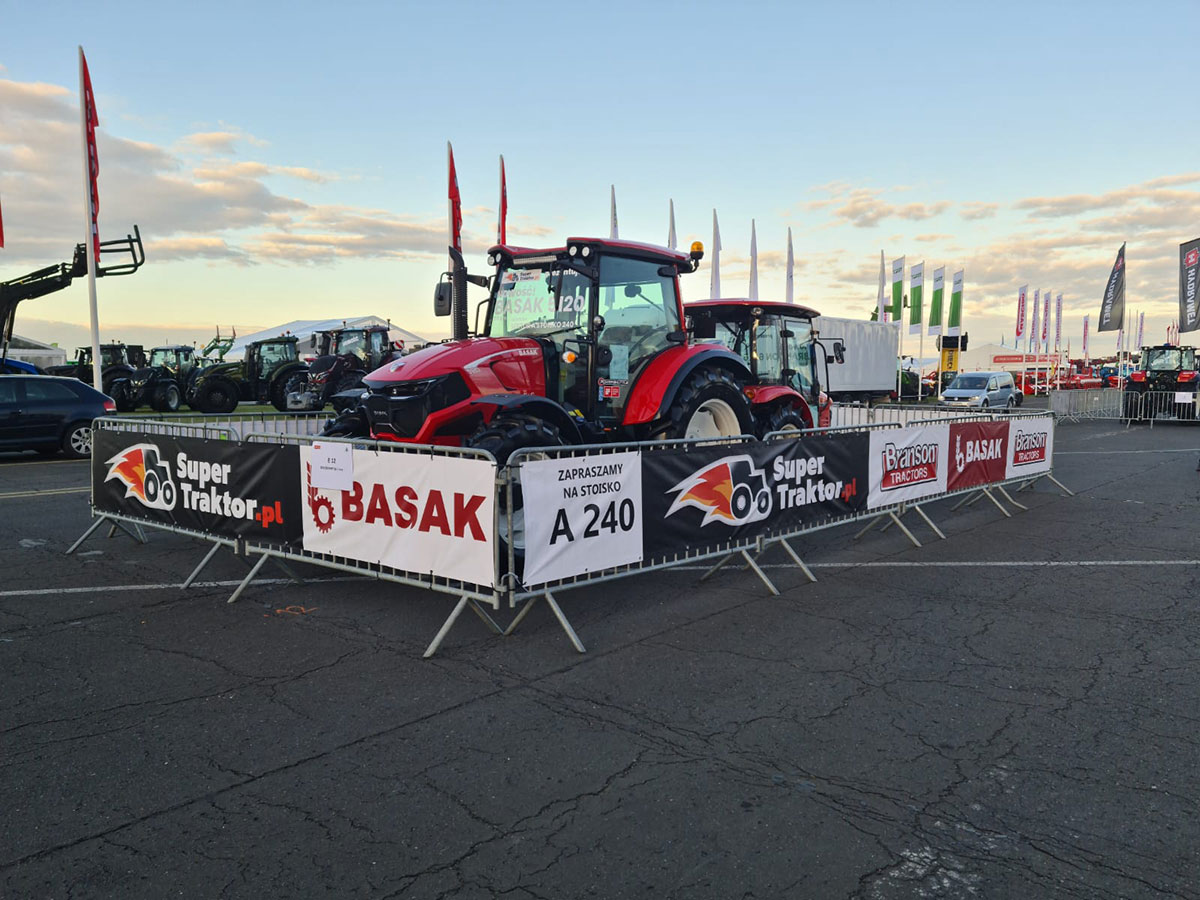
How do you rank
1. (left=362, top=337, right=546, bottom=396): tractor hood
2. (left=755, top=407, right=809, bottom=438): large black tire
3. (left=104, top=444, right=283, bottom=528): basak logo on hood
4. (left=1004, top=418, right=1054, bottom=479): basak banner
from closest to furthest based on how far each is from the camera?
(left=104, top=444, right=283, bottom=528): basak logo on hood, (left=362, top=337, right=546, bottom=396): tractor hood, (left=755, top=407, right=809, bottom=438): large black tire, (left=1004, top=418, right=1054, bottom=479): basak banner

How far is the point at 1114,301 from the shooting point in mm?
35781

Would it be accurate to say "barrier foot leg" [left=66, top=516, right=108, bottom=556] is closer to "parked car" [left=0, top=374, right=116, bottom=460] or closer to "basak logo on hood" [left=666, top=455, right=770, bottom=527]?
"basak logo on hood" [left=666, top=455, right=770, bottom=527]

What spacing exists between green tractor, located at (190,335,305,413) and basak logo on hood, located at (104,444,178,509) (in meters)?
17.5

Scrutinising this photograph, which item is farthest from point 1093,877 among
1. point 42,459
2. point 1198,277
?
point 1198,277

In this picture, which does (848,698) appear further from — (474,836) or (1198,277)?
(1198,277)

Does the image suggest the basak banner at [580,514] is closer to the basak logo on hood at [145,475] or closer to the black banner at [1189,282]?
the basak logo on hood at [145,475]

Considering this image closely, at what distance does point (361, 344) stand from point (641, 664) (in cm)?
2185

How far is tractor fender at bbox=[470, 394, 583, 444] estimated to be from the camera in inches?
276

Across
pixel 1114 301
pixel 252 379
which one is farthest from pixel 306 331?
pixel 1114 301

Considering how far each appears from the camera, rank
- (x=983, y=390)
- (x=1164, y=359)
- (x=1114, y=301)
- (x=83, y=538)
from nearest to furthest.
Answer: (x=83, y=538), (x=1164, y=359), (x=983, y=390), (x=1114, y=301)

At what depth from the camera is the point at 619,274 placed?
8.49 m

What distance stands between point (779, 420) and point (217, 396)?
21.1 m

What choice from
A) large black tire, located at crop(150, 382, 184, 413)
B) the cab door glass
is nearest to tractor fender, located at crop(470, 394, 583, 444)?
the cab door glass

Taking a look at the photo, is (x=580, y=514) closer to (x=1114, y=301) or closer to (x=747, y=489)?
(x=747, y=489)
